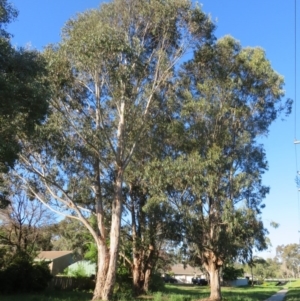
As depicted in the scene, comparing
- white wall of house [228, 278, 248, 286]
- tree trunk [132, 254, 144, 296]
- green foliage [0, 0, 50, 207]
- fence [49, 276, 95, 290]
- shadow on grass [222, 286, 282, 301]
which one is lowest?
white wall of house [228, 278, 248, 286]

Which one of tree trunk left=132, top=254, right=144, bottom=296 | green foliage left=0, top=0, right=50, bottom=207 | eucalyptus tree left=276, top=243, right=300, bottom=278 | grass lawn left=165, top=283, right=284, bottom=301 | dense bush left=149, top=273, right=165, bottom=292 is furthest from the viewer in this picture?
eucalyptus tree left=276, top=243, right=300, bottom=278

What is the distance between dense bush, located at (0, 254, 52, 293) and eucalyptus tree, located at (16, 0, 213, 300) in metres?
7.32

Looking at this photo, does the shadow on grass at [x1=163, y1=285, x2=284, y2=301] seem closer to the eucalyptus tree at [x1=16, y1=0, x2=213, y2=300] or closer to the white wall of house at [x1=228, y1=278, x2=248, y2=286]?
the eucalyptus tree at [x1=16, y1=0, x2=213, y2=300]

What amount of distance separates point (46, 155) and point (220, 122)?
36.5ft

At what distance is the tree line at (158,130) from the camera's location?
22.5 m

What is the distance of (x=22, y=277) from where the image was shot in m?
30.0

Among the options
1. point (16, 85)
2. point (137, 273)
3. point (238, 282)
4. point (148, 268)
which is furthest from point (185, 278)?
point (16, 85)

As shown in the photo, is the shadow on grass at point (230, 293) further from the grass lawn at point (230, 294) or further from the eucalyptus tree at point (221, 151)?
the eucalyptus tree at point (221, 151)

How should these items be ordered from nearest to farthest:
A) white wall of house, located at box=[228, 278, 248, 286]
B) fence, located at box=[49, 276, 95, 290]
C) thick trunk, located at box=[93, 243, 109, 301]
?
1. thick trunk, located at box=[93, 243, 109, 301]
2. fence, located at box=[49, 276, 95, 290]
3. white wall of house, located at box=[228, 278, 248, 286]

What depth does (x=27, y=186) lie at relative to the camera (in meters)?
26.6

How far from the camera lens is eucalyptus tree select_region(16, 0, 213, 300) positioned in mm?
21922

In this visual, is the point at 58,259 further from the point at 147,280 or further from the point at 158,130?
the point at 158,130

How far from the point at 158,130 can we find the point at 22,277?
14.7 meters

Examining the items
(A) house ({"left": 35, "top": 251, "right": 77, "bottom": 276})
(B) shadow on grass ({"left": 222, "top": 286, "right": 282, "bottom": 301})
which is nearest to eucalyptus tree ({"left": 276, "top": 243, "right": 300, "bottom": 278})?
(B) shadow on grass ({"left": 222, "top": 286, "right": 282, "bottom": 301})
